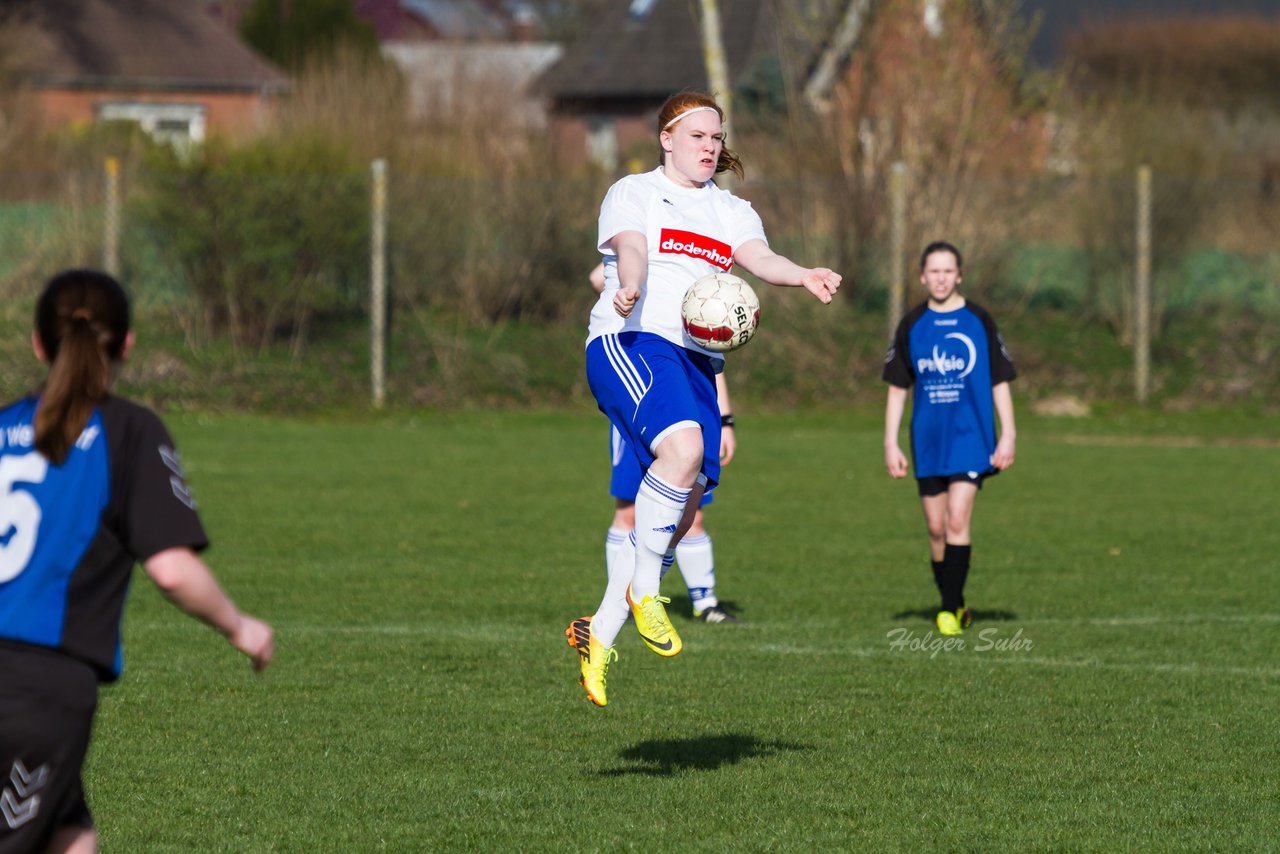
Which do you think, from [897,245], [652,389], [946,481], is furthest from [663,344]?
[897,245]

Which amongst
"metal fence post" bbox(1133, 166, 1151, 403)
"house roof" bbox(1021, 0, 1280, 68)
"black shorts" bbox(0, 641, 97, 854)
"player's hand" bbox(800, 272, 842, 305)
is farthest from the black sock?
"house roof" bbox(1021, 0, 1280, 68)

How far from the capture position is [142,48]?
145 feet

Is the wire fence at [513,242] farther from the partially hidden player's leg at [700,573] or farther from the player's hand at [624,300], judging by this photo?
the player's hand at [624,300]

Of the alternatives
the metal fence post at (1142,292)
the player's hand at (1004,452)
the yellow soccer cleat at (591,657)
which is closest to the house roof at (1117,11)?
the metal fence post at (1142,292)

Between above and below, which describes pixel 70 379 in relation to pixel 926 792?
above

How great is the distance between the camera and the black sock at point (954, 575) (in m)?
8.73

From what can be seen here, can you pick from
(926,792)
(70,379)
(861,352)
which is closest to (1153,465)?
(861,352)

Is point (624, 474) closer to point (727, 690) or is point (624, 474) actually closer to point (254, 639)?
point (727, 690)

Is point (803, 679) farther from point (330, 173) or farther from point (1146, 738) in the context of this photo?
point (330, 173)

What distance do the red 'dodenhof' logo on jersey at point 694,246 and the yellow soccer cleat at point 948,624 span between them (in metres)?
3.00

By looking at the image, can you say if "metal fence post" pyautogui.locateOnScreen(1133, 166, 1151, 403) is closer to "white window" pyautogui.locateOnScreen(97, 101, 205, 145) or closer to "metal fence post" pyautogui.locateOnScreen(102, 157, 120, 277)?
"metal fence post" pyautogui.locateOnScreen(102, 157, 120, 277)

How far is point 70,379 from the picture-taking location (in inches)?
139

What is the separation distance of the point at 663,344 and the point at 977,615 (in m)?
3.72

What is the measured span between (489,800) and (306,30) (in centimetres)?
5030
